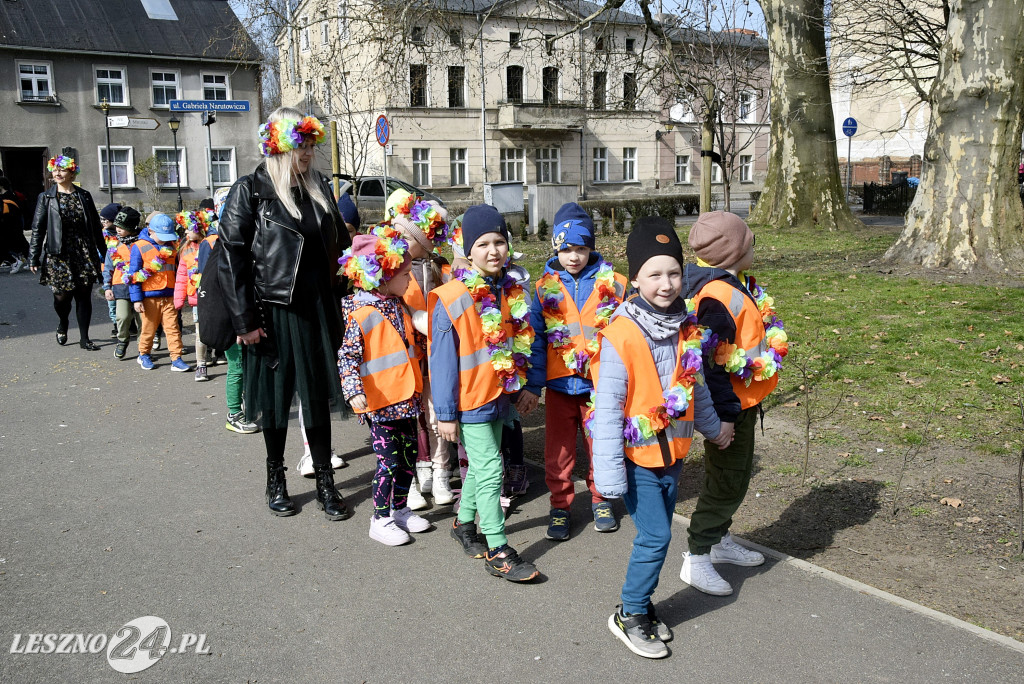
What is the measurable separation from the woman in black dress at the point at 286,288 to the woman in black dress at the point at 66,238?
612 cm

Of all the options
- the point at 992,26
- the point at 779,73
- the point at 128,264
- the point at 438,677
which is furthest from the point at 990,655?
the point at 779,73

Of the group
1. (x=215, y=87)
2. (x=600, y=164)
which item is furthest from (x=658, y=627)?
(x=600, y=164)

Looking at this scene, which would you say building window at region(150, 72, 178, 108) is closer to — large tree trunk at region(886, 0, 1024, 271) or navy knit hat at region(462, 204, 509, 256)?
large tree trunk at region(886, 0, 1024, 271)

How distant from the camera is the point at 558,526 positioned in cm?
476

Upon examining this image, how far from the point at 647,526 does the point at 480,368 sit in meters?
1.18

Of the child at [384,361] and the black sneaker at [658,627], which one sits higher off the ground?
the child at [384,361]

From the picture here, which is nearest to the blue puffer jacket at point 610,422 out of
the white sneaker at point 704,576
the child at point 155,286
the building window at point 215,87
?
the white sneaker at point 704,576

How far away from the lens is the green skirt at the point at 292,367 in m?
4.88

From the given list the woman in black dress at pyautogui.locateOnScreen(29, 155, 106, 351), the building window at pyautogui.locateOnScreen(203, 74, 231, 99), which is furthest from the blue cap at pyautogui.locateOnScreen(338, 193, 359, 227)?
the building window at pyautogui.locateOnScreen(203, 74, 231, 99)

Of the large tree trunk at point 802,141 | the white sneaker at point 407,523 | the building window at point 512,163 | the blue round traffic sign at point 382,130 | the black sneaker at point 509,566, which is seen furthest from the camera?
the building window at point 512,163

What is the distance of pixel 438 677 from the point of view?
133 inches

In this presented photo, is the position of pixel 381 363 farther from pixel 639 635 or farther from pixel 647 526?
pixel 639 635

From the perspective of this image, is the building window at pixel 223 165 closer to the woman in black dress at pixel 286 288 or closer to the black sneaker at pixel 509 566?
the woman in black dress at pixel 286 288

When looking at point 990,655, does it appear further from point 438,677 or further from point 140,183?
point 140,183
